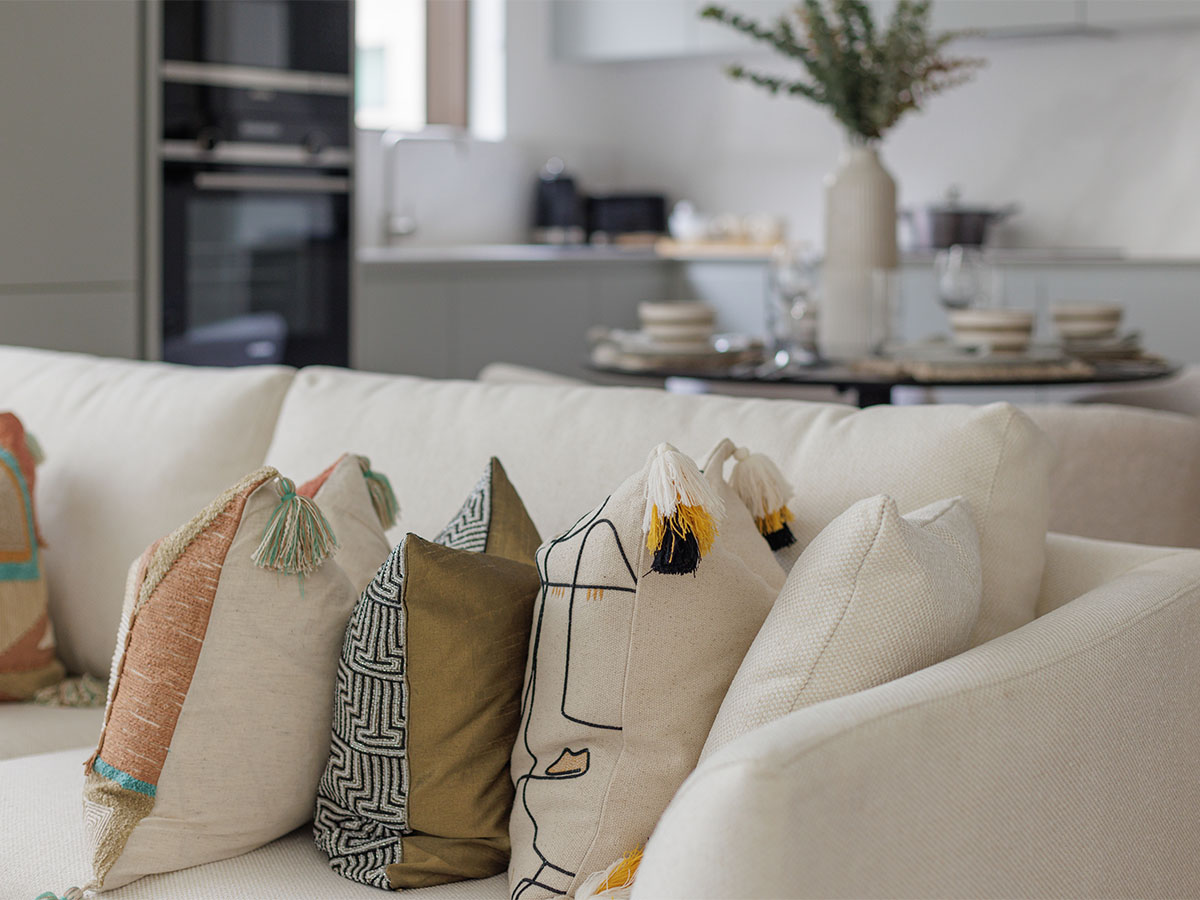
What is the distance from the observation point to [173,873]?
4.04 feet

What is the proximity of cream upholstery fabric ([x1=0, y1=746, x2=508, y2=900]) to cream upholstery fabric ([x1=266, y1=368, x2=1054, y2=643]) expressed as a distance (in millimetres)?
421

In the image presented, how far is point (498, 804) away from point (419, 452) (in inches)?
21.4

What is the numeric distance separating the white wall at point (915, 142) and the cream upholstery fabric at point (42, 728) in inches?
148

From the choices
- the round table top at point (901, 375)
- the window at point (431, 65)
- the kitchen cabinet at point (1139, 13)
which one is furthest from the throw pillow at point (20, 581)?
the kitchen cabinet at point (1139, 13)

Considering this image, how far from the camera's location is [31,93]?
3.33 meters

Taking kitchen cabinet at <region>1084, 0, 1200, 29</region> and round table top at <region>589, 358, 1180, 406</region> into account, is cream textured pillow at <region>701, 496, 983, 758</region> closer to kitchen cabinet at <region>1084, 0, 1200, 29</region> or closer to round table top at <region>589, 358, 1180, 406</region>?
round table top at <region>589, 358, 1180, 406</region>

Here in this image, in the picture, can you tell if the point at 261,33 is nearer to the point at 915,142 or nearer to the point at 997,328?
the point at 997,328

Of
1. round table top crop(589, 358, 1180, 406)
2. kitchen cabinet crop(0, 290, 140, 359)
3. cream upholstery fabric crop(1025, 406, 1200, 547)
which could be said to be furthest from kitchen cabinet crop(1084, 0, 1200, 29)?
kitchen cabinet crop(0, 290, 140, 359)

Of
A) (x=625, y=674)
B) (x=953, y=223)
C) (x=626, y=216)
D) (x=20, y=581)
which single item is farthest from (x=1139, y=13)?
(x=625, y=674)

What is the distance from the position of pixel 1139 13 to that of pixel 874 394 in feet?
9.40

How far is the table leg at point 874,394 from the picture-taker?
2.52m

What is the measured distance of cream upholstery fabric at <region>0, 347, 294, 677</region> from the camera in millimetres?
1828

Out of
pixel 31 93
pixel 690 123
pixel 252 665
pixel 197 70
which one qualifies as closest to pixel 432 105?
pixel 690 123

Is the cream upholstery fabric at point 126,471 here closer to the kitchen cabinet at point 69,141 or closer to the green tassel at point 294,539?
the green tassel at point 294,539
